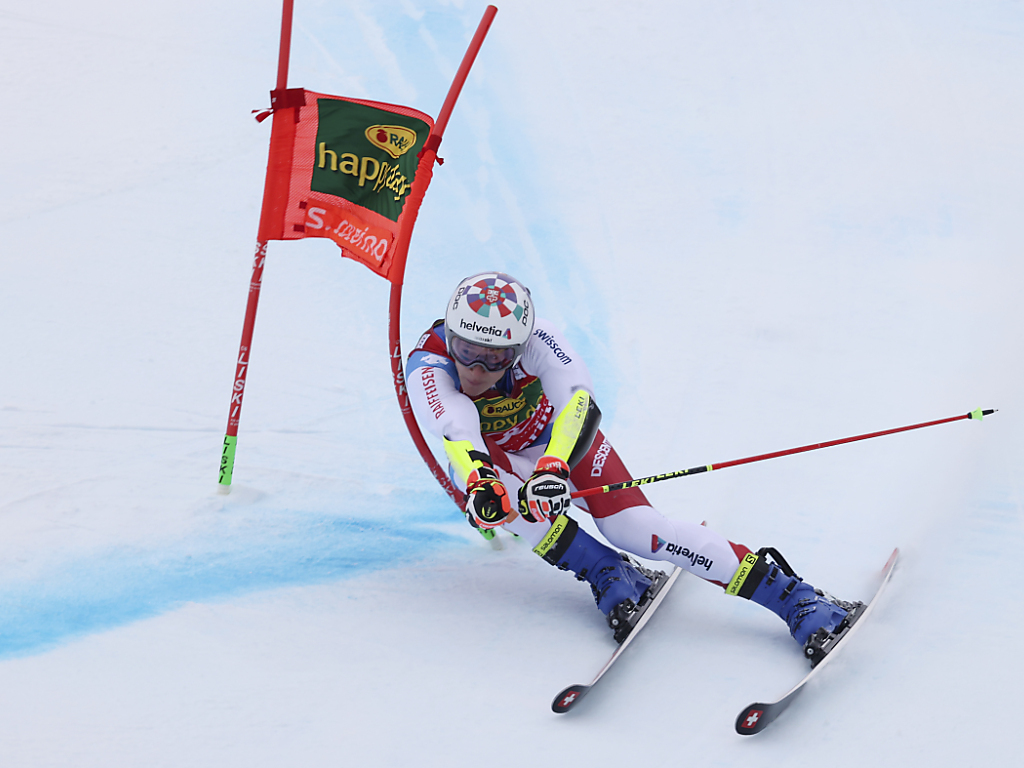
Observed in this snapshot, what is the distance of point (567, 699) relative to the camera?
3.38m

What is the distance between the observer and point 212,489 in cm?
476

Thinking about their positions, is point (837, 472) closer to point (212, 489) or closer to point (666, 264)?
point (666, 264)

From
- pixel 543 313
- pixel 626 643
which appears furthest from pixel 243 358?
pixel 543 313

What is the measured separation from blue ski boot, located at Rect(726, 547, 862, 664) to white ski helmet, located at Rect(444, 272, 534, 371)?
3.96 feet

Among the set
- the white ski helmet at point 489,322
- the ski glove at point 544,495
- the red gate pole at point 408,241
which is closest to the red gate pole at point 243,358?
the red gate pole at point 408,241


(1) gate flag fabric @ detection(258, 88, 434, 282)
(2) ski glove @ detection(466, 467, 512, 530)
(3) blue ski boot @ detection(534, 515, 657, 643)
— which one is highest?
(1) gate flag fabric @ detection(258, 88, 434, 282)

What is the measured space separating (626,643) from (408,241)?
1.81 m

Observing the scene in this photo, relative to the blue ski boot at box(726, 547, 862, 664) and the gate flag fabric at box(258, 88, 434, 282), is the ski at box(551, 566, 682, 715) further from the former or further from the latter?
the gate flag fabric at box(258, 88, 434, 282)

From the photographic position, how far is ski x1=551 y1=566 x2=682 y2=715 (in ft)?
11.1

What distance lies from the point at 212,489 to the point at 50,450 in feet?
2.82

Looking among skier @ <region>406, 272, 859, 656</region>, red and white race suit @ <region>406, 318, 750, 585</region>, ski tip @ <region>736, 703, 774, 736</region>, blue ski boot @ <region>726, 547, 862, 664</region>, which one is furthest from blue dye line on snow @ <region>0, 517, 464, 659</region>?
ski tip @ <region>736, 703, 774, 736</region>

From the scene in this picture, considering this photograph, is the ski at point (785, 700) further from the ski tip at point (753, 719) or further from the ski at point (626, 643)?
the ski at point (626, 643)

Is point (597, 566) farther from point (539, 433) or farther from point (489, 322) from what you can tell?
point (489, 322)

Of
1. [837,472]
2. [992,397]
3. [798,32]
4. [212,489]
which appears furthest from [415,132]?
[798,32]
